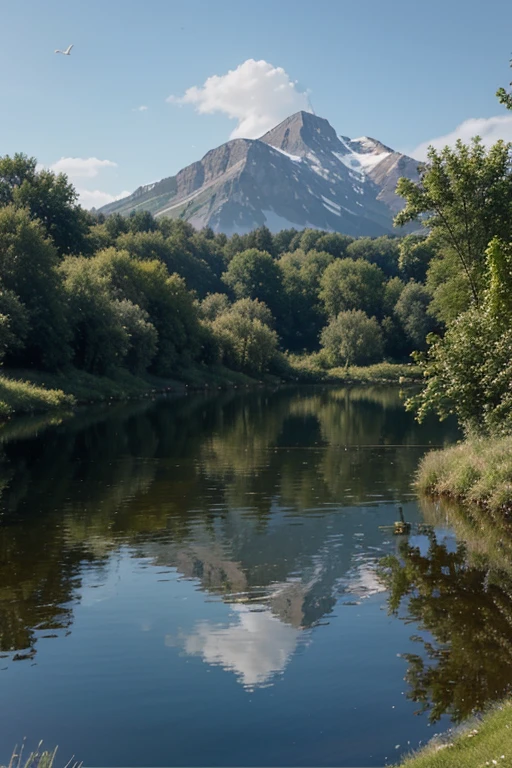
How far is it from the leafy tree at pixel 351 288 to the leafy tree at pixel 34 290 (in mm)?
92430

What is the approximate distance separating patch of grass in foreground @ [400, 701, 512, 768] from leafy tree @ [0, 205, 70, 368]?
63.6 m

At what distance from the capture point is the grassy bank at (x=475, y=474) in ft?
78.7

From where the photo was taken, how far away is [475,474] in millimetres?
25984

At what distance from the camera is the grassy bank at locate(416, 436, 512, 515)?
24000 millimetres

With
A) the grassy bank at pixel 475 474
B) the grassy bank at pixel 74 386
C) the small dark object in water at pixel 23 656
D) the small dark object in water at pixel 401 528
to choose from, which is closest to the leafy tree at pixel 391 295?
the grassy bank at pixel 74 386

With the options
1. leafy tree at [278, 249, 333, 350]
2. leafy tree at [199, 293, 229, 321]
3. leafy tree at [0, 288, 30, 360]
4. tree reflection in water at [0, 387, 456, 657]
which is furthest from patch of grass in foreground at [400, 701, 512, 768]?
leafy tree at [278, 249, 333, 350]

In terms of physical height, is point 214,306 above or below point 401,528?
above

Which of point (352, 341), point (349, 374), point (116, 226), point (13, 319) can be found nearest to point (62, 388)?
point (13, 319)

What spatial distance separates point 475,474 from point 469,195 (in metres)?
18.4

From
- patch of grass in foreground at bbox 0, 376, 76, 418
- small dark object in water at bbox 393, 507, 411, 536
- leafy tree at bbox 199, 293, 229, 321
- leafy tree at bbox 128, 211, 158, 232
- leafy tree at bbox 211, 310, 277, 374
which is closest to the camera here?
small dark object in water at bbox 393, 507, 411, 536

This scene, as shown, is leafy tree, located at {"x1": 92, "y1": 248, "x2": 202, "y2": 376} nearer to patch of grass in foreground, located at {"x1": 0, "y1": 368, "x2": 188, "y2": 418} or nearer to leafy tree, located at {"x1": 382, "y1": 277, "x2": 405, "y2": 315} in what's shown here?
patch of grass in foreground, located at {"x1": 0, "y1": 368, "x2": 188, "y2": 418}

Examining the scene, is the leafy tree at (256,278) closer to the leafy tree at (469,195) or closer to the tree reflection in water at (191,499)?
the tree reflection in water at (191,499)

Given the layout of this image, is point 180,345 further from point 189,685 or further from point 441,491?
point 189,685

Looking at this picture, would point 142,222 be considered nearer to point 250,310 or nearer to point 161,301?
point 250,310
